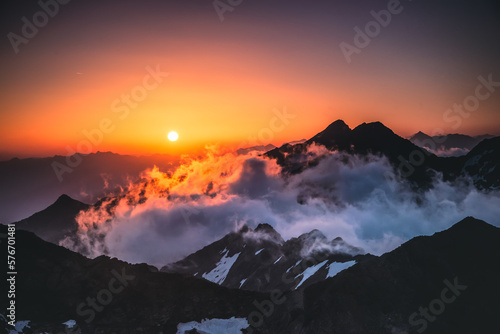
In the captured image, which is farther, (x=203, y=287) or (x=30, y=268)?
(x=203, y=287)

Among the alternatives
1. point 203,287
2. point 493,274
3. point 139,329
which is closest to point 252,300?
point 203,287

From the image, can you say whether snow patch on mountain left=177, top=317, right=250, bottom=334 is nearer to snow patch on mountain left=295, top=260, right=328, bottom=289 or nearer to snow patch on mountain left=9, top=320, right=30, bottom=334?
snow patch on mountain left=9, top=320, right=30, bottom=334

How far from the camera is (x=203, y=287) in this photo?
13600 centimetres

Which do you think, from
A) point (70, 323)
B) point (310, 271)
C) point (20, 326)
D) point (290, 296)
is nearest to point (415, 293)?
point (290, 296)

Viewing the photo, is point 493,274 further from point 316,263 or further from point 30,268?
point 30,268

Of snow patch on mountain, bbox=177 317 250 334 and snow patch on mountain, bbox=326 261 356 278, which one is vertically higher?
snow patch on mountain, bbox=177 317 250 334

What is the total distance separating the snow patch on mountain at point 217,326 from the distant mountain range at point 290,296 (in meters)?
0.77

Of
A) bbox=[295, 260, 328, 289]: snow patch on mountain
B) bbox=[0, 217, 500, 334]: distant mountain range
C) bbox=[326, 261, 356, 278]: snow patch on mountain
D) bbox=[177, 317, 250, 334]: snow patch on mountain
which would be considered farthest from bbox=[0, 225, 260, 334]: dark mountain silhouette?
bbox=[295, 260, 328, 289]: snow patch on mountain

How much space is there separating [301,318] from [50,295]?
277 feet

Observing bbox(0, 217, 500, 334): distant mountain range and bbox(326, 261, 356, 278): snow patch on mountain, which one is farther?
bbox(326, 261, 356, 278): snow patch on mountain

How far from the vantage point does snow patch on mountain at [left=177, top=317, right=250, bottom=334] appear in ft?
393

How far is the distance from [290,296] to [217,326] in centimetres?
3257

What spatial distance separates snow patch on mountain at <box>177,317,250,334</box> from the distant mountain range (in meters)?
0.77

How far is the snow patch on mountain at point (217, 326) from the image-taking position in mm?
119681
